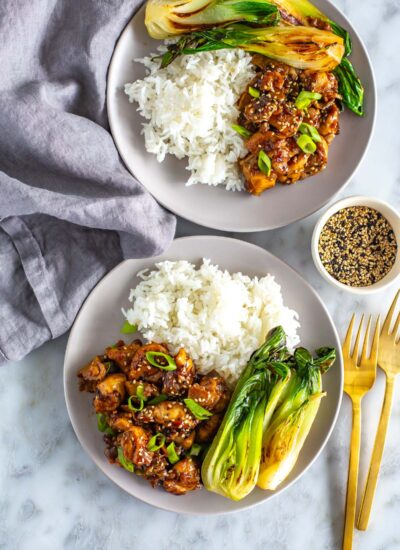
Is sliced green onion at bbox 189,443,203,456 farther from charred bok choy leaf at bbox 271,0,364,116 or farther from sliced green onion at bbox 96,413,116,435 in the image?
charred bok choy leaf at bbox 271,0,364,116

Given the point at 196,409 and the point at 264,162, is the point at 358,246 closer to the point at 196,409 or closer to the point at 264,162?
the point at 264,162

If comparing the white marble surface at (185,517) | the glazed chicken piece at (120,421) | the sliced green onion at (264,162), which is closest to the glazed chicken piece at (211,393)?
the glazed chicken piece at (120,421)

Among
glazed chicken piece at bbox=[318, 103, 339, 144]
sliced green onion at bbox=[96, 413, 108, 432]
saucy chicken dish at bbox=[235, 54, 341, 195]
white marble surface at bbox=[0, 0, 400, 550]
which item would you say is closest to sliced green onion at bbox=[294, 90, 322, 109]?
saucy chicken dish at bbox=[235, 54, 341, 195]

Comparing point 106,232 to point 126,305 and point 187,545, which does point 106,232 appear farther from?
point 187,545

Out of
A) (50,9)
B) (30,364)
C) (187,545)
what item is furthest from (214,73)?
(187,545)

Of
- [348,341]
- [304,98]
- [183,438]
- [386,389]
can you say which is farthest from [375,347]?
[304,98]

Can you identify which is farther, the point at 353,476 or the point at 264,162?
the point at 353,476
